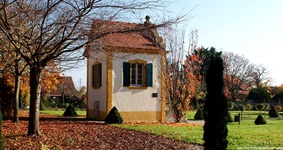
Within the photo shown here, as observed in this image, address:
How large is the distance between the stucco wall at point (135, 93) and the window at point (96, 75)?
1.79 meters

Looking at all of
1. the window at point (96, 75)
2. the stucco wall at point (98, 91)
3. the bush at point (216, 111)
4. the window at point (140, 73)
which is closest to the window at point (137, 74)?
the window at point (140, 73)

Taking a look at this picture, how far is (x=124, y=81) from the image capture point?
18.4 m

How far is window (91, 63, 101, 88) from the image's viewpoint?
64.9ft

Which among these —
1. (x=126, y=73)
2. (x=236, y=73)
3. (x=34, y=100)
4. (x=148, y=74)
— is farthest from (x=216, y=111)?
(x=236, y=73)

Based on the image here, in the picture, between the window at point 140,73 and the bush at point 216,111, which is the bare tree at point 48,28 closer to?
the bush at point 216,111

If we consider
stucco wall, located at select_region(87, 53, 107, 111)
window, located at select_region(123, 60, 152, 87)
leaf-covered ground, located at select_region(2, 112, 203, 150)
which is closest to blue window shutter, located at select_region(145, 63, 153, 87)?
window, located at select_region(123, 60, 152, 87)

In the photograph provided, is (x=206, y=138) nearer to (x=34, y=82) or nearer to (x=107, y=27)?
(x=107, y=27)

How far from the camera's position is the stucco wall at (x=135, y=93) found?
18.4 meters

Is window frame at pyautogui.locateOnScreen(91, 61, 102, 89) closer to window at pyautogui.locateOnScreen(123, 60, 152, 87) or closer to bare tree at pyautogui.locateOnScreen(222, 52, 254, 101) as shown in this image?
window at pyautogui.locateOnScreen(123, 60, 152, 87)

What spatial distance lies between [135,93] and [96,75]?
3195 millimetres

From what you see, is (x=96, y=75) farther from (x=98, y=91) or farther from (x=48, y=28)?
(x=48, y=28)

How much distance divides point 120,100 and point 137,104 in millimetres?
1062

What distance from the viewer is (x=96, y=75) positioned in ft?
66.6

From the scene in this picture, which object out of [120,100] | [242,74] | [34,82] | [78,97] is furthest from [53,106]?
[242,74]
